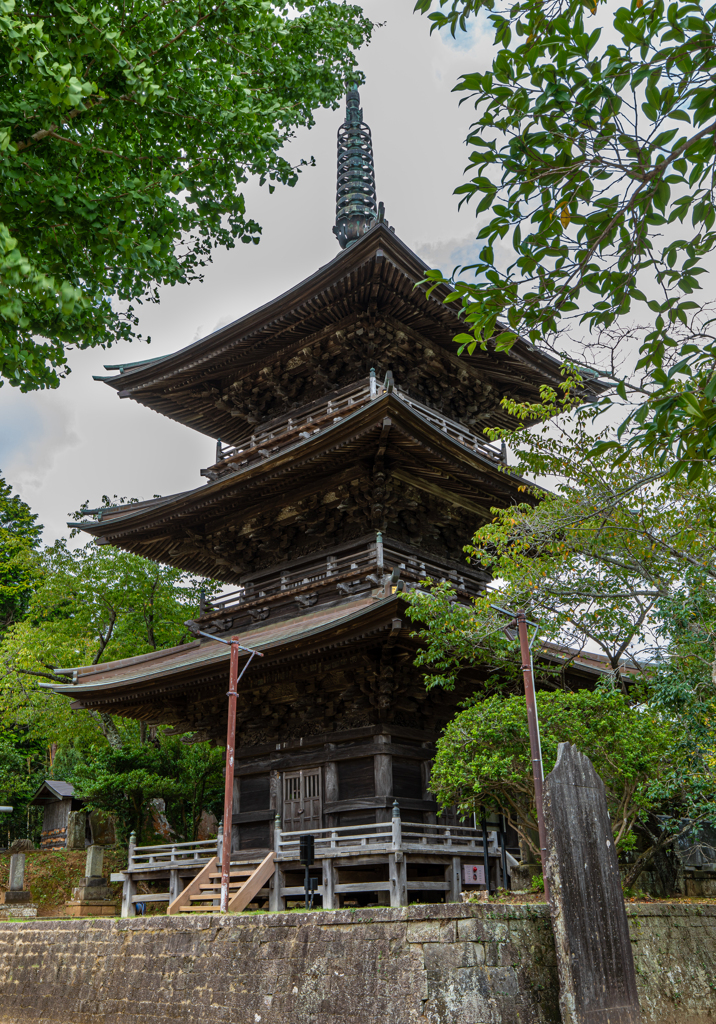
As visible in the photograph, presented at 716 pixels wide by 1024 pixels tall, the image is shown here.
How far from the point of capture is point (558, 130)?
5.08 metres

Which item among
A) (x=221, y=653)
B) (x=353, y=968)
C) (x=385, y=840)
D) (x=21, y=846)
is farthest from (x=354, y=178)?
A: (x=21, y=846)

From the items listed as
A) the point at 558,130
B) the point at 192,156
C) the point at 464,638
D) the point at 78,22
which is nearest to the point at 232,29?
the point at 192,156

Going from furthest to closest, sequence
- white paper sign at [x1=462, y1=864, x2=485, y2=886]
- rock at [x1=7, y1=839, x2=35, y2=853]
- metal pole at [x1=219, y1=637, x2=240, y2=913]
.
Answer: rock at [x1=7, y1=839, x2=35, y2=853]
white paper sign at [x1=462, y1=864, x2=485, y2=886]
metal pole at [x1=219, y1=637, x2=240, y2=913]

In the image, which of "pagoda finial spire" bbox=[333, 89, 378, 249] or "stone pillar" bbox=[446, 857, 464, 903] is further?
"pagoda finial spire" bbox=[333, 89, 378, 249]

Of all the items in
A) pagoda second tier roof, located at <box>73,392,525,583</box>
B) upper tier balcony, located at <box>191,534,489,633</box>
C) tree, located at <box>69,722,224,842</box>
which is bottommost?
tree, located at <box>69,722,224,842</box>

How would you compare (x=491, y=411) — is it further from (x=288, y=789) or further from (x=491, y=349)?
(x=288, y=789)

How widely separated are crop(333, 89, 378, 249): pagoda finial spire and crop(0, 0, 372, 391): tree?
33.5 ft

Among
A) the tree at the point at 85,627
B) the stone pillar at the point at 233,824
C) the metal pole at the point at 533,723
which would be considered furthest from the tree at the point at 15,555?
the metal pole at the point at 533,723

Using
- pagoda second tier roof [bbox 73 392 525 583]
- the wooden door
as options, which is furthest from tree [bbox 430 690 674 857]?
pagoda second tier roof [bbox 73 392 525 583]

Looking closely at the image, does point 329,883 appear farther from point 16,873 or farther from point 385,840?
point 16,873

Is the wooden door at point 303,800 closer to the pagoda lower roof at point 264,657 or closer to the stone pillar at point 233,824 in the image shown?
the stone pillar at point 233,824

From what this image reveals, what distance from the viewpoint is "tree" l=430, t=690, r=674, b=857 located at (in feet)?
31.7

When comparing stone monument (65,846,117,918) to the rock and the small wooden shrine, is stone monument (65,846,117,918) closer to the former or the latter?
the small wooden shrine

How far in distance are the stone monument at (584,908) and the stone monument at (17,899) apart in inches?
680
